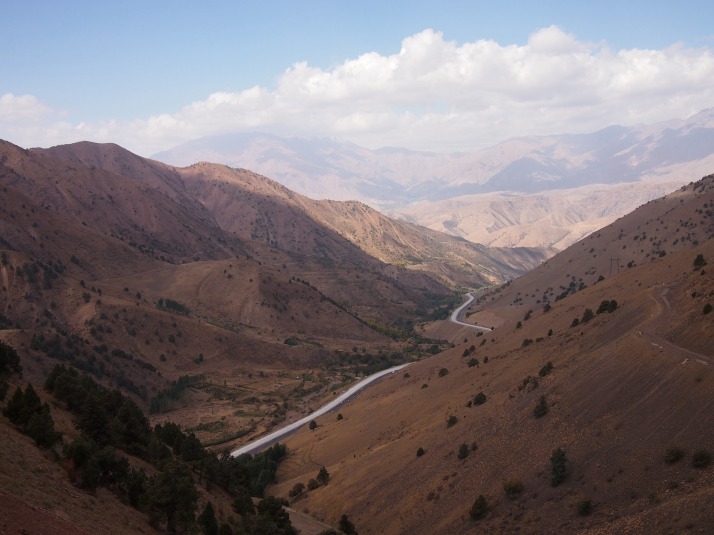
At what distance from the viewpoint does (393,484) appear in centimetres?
4731

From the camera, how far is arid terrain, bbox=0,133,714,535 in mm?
33438

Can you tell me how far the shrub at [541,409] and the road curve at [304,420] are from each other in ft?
130

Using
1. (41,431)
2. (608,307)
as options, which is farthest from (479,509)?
(608,307)

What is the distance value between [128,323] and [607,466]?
9418 centimetres

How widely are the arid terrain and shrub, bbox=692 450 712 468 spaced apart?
0.74 m

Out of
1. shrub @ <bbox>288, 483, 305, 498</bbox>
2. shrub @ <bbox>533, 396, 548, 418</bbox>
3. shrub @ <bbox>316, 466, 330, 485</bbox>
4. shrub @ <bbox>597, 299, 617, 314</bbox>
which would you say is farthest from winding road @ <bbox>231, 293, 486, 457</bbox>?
shrub @ <bbox>597, 299, 617, 314</bbox>

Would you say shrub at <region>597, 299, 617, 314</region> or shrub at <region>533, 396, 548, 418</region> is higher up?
shrub at <region>597, 299, 617, 314</region>

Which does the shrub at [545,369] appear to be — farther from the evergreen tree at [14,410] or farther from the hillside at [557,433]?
the evergreen tree at [14,410]

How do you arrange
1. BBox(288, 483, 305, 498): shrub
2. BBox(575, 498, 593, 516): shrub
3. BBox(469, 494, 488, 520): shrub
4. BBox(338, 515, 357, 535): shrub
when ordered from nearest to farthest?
BBox(575, 498, 593, 516): shrub < BBox(469, 494, 488, 520): shrub < BBox(338, 515, 357, 535): shrub < BBox(288, 483, 305, 498): shrub

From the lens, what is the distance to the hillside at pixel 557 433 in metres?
33.5

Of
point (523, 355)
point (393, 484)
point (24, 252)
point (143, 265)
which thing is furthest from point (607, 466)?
point (143, 265)

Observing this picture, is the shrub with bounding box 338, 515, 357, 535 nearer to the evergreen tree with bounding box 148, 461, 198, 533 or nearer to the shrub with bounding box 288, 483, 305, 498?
the shrub with bounding box 288, 483, 305, 498

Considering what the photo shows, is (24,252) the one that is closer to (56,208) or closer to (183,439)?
(56,208)

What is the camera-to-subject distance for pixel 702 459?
32000 millimetres
